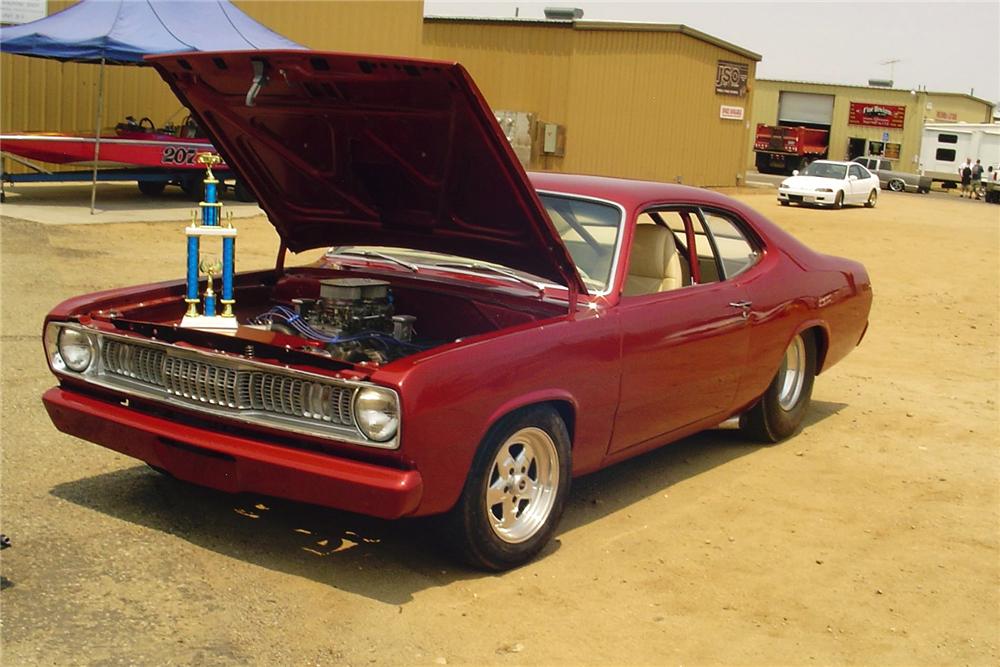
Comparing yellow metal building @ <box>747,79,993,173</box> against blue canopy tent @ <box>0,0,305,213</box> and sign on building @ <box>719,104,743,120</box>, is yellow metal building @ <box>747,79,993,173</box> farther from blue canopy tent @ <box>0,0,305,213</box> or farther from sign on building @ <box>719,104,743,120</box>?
blue canopy tent @ <box>0,0,305,213</box>

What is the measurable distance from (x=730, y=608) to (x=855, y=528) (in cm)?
131

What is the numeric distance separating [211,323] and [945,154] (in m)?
48.3

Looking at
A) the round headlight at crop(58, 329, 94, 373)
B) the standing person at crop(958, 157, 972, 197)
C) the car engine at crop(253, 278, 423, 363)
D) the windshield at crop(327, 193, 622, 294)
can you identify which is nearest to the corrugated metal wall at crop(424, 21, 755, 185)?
the standing person at crop(958, 157, 972, 197)

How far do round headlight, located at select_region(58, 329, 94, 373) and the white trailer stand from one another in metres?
47.3

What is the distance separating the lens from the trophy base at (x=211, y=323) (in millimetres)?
5031

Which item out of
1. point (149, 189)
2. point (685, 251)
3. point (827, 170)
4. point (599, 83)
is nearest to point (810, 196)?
point (827, 170)

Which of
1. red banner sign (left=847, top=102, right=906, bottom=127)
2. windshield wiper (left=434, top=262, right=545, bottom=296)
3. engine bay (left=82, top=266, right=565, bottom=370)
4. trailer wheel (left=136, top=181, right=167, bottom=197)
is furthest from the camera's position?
red banner sign (left=847, top=102, right=906, bottom=127)

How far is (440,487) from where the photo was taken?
169 inches

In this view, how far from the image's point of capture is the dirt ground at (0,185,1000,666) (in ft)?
13.2

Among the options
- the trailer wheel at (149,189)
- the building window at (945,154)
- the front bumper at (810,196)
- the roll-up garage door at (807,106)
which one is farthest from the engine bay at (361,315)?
the roll-up garage door at (807,106)

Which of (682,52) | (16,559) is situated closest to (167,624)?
(16,559)

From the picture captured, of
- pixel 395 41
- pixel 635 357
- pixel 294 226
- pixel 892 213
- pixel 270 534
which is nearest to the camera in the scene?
pixel 270 534

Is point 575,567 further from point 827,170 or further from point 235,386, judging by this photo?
point 827,170

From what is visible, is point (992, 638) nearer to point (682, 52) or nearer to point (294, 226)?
point (294, 226)
